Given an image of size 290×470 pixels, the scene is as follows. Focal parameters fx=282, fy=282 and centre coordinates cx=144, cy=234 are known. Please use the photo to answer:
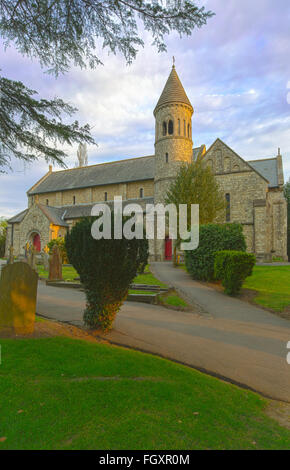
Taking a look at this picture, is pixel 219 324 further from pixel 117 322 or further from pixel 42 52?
pixel 42 52

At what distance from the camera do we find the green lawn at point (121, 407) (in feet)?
8.39

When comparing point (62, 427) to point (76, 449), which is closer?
point (76, 449)

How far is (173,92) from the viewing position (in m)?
30.0

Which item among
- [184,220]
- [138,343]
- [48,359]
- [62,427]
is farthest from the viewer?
[184,220]

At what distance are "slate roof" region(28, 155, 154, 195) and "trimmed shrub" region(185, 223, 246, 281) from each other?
19878 millimetres

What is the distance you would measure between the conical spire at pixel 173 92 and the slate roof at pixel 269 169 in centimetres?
1042

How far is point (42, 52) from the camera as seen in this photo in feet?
22.6

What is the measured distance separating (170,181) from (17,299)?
2466 centimetres

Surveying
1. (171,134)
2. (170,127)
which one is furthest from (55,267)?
(170,127)

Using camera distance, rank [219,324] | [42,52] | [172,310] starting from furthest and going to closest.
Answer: [172,310] < [219,324] < [42,52]

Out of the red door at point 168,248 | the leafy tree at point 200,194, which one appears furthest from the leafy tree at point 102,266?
the red door at point 168,248

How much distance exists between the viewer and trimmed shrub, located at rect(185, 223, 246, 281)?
1485cm
